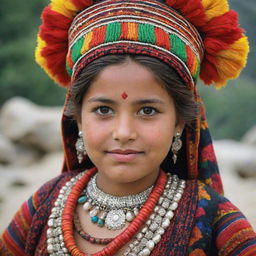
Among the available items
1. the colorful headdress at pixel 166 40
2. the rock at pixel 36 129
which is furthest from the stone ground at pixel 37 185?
the colorful headdress at pixel 166 40

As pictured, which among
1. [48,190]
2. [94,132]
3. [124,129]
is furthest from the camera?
[48,190]

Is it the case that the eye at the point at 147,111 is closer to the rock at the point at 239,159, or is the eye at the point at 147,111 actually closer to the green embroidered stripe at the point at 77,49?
the green embroidered stripe at the point at 77,49

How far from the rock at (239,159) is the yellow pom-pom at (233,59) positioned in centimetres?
461

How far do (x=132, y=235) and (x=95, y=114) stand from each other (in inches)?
23.8

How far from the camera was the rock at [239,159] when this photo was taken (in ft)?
21.3

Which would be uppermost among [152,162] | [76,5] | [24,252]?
[76,5]

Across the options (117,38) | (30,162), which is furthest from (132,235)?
(30,162)

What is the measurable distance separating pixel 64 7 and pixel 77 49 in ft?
0.94

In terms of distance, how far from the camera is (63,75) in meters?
2.38

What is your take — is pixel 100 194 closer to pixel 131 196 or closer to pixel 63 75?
pixel 131 196

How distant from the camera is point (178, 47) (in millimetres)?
1889

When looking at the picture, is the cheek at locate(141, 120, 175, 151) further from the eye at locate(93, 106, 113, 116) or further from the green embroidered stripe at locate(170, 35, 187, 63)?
the green embroidered stripe at locate(170, 35, 187, 63)

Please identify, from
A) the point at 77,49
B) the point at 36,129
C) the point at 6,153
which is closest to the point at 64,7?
the point at 77,49

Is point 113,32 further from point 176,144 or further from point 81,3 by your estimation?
point 176,144
